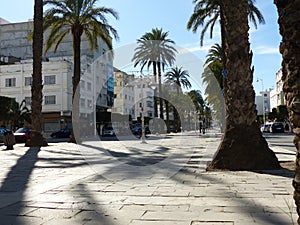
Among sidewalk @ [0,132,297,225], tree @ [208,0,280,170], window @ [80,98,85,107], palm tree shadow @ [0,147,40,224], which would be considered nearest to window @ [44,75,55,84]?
window @ [80,98,85,107]

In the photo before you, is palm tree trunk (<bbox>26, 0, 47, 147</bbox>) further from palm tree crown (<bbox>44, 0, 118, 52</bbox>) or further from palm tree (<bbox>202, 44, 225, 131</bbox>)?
palm tree (<bbox>202, 44, 225, 131</bbox>)

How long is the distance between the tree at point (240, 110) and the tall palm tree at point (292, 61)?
22.9 feet

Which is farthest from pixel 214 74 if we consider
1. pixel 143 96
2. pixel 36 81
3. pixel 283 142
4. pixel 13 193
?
pixel 13 193

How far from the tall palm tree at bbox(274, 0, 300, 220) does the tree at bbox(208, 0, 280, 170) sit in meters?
6.97

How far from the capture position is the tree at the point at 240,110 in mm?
9047

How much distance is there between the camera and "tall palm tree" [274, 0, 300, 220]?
220 cm

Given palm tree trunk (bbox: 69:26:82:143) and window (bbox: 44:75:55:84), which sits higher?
window (bbox: 44:75:55:84)

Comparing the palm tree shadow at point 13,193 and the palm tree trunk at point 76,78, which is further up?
the palm tree trunk at point 76,78

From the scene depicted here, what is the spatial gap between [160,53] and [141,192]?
36.8 meters

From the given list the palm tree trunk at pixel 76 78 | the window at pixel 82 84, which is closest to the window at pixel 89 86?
the window at pixel 82 84

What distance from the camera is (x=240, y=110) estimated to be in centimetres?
935

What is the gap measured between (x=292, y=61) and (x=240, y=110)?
7.25 meters

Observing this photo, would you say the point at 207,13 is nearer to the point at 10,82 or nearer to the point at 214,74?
the point at 214,74

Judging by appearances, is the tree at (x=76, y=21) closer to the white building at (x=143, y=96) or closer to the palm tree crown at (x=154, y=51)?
the white building at (x=143, y=96)
